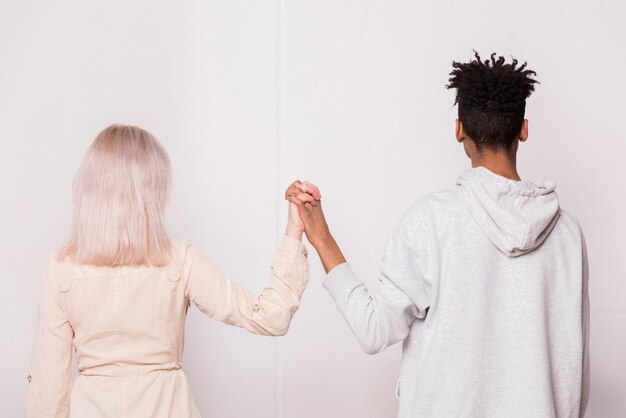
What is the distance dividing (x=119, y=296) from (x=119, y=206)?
0.20 m

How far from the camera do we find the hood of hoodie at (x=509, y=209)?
166 cm

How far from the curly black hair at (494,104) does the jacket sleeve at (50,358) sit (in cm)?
102

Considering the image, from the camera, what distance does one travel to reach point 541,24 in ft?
9.92

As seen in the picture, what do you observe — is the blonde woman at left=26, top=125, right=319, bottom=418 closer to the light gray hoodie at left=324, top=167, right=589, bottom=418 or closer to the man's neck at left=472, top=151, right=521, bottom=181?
the light gray hoodie at left=324, top=167, right=589, bottom=418

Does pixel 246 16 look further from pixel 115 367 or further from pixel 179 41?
pixel 115 367

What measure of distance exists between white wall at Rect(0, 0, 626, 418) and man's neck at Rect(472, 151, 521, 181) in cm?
129

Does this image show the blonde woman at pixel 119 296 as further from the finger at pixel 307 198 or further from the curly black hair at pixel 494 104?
the curly black hair at pixel 494 104

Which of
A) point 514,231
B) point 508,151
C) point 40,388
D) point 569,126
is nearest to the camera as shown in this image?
point 514,231

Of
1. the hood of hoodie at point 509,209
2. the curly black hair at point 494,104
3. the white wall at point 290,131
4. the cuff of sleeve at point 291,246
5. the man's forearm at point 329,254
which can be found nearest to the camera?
the hood of hoodie at point 509,209

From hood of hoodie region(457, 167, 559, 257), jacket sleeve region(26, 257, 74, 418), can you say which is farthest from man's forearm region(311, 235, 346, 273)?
jacket sleeve region(26, 257, 74, 418)

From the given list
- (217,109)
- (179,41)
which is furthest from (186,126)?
(179,41)

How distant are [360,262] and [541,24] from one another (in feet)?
3.62

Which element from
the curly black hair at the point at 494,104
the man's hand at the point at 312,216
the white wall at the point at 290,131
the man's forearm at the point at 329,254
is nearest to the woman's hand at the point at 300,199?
the man's hand at the point at 312,216

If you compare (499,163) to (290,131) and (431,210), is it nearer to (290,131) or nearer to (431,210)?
(431,210)
